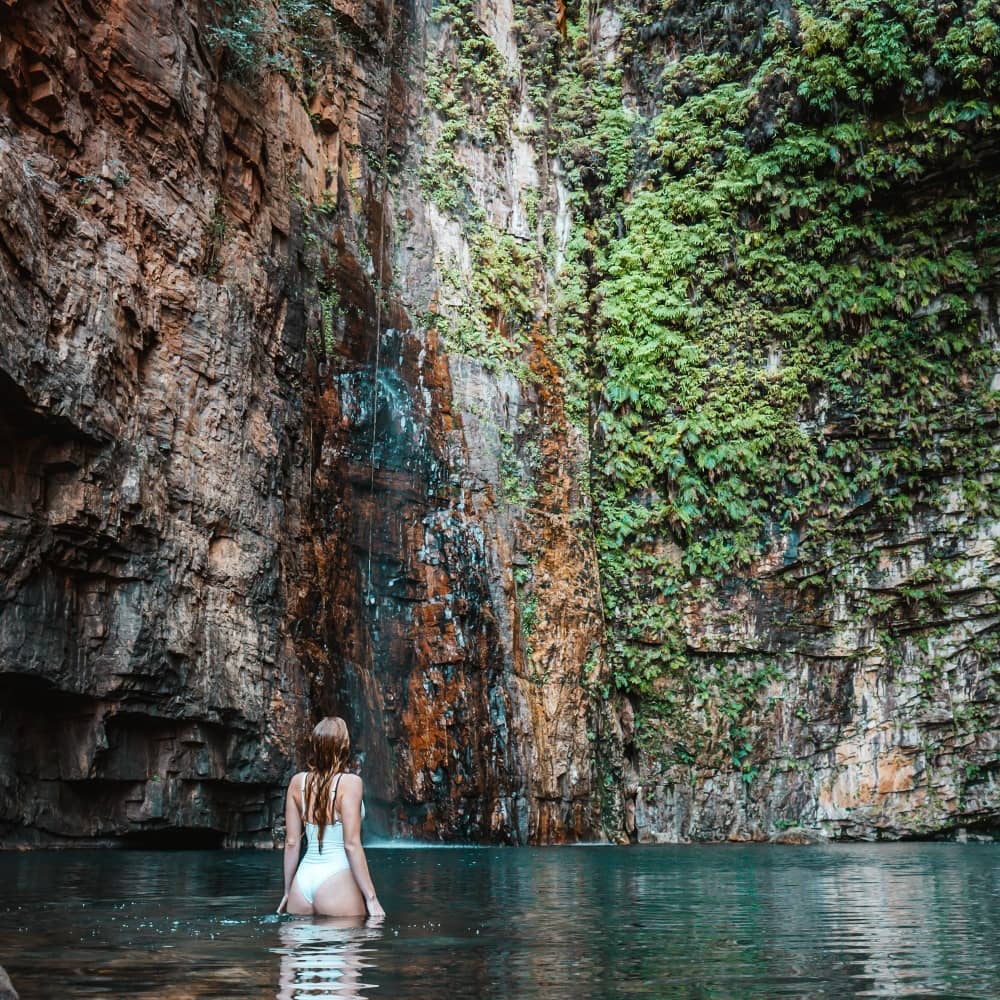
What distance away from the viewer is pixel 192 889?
6.89 metres

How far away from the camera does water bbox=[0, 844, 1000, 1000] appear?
3254mm

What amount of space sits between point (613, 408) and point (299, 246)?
246 inches

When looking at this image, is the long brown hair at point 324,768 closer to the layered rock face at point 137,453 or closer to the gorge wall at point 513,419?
the layered rock face at point 137,453

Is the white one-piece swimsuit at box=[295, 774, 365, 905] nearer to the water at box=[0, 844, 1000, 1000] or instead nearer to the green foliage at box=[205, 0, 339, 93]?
the water at box=[0, 844, 1000, 1000]

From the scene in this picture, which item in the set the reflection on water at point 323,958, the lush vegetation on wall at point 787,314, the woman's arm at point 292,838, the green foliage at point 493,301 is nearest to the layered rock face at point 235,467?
the green foliage at point 493,301

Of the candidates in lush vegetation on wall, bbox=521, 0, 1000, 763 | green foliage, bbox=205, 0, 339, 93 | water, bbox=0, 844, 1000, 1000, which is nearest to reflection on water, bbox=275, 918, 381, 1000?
water, bbox=0, 844, 1000, 1000

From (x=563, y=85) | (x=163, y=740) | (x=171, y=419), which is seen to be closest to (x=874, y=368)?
(x=563, y=85)

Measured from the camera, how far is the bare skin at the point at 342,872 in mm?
4531

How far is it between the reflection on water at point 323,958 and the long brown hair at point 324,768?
14.7 inches

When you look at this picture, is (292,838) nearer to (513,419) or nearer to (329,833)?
(329,833)

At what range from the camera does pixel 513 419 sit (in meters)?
17.1

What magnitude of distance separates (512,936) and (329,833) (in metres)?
0.96

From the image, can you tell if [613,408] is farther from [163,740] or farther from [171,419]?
[163,740]

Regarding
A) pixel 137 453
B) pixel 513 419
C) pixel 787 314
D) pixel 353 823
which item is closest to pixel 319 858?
pixel 353 823
